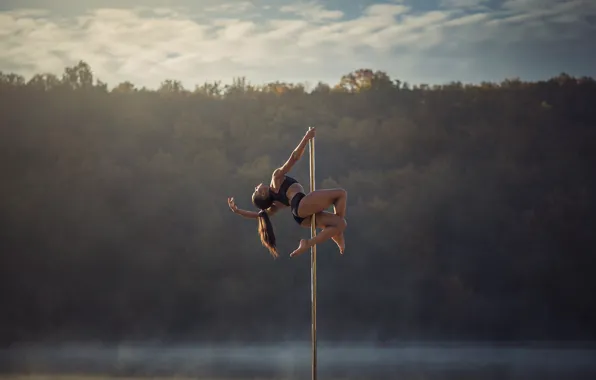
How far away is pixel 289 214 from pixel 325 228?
11340 millimetres

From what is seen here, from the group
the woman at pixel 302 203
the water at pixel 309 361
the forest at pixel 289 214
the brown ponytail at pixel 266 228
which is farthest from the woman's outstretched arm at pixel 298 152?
the forest at pixel 289 214

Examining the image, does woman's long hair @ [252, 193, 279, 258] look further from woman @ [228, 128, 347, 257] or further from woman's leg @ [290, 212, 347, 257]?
woman's leg @ [290, 212, 347, 257]

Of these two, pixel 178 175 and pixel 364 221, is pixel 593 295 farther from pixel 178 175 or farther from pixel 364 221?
pixel 178 175

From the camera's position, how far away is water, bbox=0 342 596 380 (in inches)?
605

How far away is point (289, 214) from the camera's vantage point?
59.9 feet

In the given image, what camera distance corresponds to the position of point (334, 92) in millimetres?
21594

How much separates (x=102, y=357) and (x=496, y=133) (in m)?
9.87

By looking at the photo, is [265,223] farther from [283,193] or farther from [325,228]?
[325,228]

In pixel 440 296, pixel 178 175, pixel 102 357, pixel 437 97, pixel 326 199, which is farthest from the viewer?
pixel 437 97

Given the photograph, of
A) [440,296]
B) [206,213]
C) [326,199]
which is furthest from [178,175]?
[326,199]

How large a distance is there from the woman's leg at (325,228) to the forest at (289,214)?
10418mm

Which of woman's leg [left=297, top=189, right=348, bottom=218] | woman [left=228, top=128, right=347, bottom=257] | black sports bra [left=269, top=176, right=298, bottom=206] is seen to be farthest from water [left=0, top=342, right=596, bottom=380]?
woman's leg [left=297, top=189, right=348, bottom=218]

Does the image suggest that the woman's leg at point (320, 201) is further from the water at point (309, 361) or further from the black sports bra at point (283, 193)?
the water at point (309, 361)

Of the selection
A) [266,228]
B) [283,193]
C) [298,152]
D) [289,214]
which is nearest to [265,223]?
[266,228]
